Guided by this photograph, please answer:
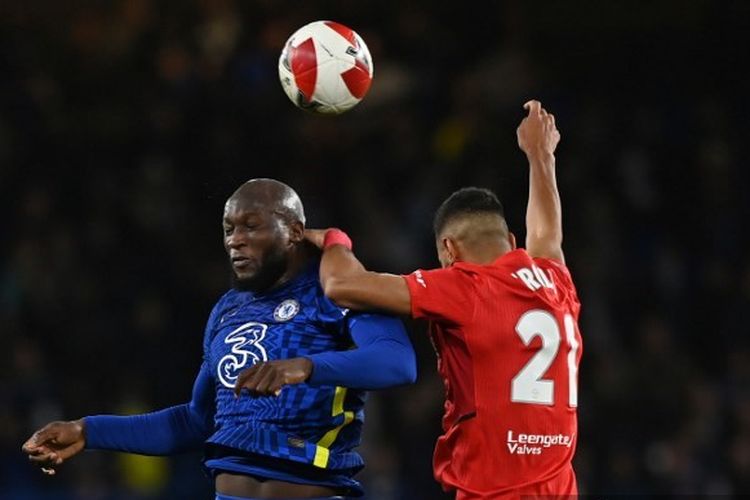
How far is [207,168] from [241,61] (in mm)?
1075

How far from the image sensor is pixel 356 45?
19.1ft

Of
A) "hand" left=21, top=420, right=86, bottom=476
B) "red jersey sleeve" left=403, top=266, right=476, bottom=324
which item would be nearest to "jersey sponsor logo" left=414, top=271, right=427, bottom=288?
"red jersey sleeve" left=403, top=266, right=476, bottom=324

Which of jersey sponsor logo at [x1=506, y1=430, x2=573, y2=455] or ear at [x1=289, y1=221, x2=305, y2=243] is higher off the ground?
ear at [x1=289, y1=221, x2=305, y2=243]

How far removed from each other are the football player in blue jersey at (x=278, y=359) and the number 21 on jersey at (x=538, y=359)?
379 mm

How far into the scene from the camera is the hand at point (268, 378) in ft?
14.0

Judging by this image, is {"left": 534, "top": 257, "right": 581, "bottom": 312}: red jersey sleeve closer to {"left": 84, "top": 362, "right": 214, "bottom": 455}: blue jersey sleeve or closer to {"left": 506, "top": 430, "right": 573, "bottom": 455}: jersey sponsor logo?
{"left": 506, "top": 430, "right": 573, "bottom": 455}: jersey sponsor logo

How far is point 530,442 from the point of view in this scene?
4.82m

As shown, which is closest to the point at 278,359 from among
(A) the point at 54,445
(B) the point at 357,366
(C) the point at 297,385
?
(C) the point at 297,385

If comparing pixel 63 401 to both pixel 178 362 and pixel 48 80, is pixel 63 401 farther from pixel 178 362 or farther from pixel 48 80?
pixel 48 80

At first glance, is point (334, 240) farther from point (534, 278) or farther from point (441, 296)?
point (534, 278)

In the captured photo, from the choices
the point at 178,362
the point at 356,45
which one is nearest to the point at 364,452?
the point at 178,362

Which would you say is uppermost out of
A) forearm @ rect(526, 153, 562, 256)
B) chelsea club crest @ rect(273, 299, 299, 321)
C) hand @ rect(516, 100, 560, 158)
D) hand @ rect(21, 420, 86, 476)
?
hand @ rect(516, 100, 560, 158)

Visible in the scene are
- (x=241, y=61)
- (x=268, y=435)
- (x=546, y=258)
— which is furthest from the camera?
(x=241, y=61)

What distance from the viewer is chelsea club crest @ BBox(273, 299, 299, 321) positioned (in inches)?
199
